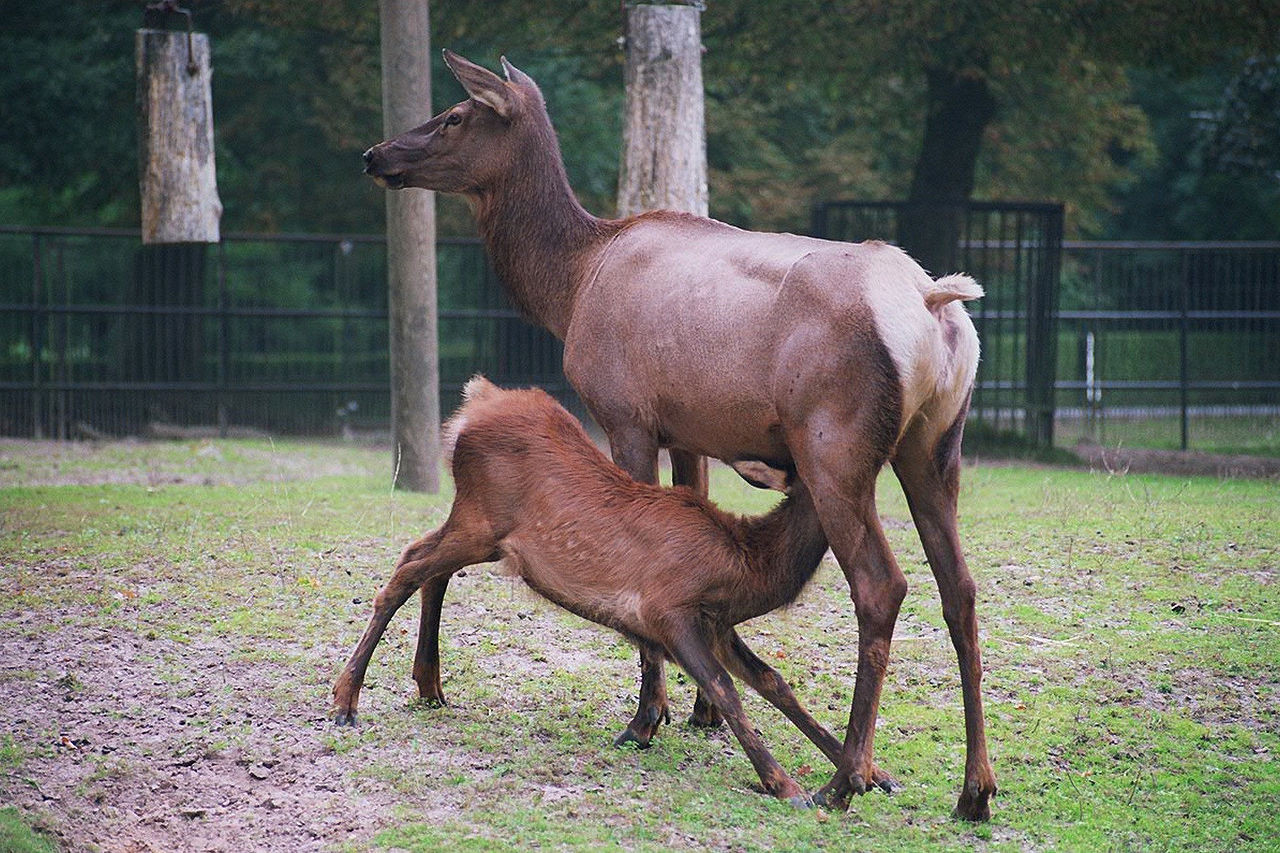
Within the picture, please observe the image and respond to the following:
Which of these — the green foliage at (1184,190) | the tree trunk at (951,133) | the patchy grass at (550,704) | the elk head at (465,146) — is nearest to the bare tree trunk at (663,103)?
the patchy grass at (550,704)

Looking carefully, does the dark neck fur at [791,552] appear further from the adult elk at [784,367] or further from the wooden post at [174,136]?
the wooden post at [174,136]

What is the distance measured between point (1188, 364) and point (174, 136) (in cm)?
1426

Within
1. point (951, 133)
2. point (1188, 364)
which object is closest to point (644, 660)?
point (951, 133)

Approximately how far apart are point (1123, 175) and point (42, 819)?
21548 millimetres

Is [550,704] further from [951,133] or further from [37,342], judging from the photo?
[951,133]

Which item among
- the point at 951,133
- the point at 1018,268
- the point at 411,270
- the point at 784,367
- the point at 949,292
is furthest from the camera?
the point at 951,133

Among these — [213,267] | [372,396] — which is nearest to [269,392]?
[372,396]

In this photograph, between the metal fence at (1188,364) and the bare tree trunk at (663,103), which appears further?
the metal fence at (1188,364)

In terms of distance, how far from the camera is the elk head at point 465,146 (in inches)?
248

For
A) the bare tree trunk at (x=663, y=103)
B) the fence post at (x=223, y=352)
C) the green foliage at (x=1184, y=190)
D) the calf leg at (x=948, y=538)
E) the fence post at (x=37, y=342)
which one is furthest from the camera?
the green foliage at (x=1184, y=190)

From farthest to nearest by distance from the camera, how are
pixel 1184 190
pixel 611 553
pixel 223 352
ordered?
1. pixel 1184 190
2. pixel 223 352
3. pixel 611 553

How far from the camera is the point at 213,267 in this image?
77.3ft

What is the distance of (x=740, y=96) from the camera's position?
22719 millimetres

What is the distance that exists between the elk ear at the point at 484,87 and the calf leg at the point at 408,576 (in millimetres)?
1905
